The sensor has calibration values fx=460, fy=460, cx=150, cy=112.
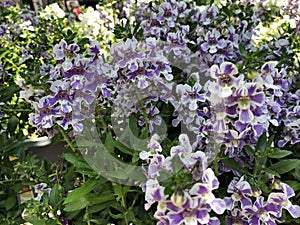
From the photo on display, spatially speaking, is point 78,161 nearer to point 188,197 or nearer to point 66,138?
point 66,138

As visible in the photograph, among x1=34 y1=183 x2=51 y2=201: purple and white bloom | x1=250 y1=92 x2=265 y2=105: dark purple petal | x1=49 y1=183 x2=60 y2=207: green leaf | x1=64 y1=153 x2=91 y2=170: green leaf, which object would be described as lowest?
x1=34 y1=183 x2=51 y2=201: purple and white bloom

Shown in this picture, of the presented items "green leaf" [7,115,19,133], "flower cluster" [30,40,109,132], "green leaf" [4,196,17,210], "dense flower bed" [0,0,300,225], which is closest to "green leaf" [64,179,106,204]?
"dense flower bed" [0,0,300,225]

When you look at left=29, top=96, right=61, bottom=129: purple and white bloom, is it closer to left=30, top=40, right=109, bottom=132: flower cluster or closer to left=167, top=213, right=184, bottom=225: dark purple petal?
left=30, top=40, right=109, bottom=132: flower cluster

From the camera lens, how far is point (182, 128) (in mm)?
919

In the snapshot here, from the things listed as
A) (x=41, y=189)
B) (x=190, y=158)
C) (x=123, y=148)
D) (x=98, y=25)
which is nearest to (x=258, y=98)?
(x=190, y=158)

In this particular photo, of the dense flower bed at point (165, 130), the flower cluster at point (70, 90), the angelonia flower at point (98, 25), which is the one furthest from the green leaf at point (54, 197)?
the angelonia flower at point (98, 25)

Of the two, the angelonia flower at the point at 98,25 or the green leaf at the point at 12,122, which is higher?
the green leaf at the point at 12,122

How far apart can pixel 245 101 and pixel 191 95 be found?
234 millimetres

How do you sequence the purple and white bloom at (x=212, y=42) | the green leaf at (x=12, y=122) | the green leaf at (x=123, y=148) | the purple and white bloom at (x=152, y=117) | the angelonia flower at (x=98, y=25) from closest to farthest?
the green leaf at (x=123, y=148) → the purple and white bloom at (x=152, y=117) → the purple and white bloom at (x=212, y=42) → the green leaf at (x=12, y=122) → the angelonia flower at (x=98, y=25)

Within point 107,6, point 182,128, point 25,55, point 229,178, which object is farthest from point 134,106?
point 107,6

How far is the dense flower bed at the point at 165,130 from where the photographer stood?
25.1 inches

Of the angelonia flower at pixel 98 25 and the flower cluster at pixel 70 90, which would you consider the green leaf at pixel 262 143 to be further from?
the angelonia flower at pixel 98 25

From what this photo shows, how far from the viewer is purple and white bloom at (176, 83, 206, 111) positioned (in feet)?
2.79

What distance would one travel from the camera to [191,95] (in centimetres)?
86
